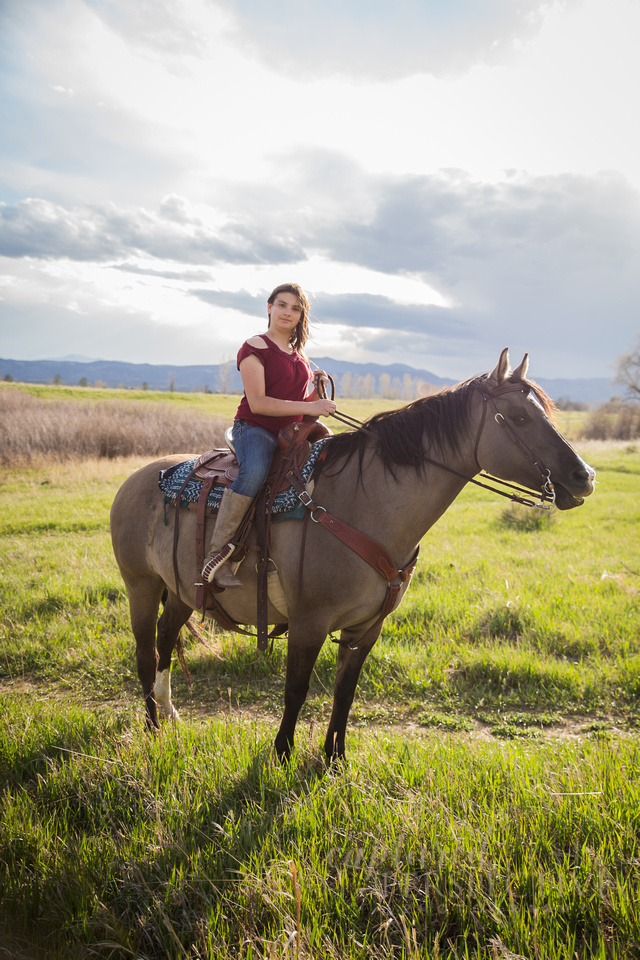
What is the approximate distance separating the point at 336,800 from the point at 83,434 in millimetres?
23418

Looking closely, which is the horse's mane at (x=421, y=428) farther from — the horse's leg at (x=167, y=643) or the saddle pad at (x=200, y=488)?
the horse's leg at (x=167, y=643)

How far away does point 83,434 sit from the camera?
2317cm

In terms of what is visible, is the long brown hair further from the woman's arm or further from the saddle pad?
the saddle pad

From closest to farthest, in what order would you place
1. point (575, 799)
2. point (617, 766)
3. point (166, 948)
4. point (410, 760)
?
point (166, 948) → point (575, 799) → point (617, 766) → point (410, 760)

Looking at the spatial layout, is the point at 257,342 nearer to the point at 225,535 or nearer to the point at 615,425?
the point at 225,535

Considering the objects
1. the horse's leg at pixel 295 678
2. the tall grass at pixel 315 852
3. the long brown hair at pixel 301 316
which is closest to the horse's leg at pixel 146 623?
the tall grass at pixel 315 852

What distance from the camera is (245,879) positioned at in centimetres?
238

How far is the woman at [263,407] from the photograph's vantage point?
3.52 metres

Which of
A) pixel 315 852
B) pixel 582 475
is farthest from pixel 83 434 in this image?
pixel 582 475

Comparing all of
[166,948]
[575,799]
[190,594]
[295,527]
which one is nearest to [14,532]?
[190,594]

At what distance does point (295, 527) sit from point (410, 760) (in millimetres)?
1804

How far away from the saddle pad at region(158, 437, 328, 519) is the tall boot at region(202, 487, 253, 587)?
9.3 inches

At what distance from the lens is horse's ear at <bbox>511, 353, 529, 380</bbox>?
130 inches

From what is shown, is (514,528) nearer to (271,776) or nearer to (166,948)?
(271,776)
